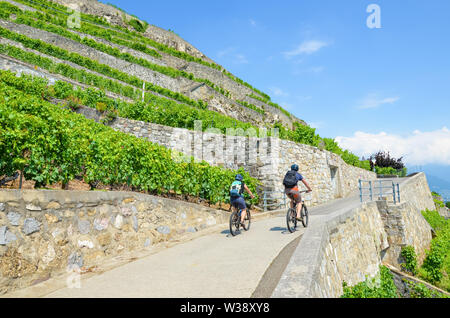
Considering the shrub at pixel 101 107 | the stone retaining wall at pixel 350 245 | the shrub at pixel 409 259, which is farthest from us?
the shrub at pixel 101 107

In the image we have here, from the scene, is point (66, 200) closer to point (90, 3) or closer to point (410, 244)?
point (410, 244)

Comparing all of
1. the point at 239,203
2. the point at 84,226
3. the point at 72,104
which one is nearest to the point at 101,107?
the point at 72,104

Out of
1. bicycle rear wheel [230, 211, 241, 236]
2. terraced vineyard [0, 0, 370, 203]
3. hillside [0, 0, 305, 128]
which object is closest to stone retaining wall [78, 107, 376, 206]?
terraced vineyard [0, 0, 370, 203]

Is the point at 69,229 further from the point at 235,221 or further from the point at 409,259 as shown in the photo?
the point at 409,259

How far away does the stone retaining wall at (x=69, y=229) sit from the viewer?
149 inches

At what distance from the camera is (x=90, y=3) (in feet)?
154

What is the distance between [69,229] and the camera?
4.71 metres

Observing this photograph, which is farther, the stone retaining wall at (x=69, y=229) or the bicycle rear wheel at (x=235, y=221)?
the bicycle rear wheel at (x=235, y=221)

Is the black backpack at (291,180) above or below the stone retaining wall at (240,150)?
below

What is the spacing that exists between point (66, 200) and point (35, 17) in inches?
1403

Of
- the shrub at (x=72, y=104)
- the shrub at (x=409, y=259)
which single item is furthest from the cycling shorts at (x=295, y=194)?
the shrub at (x=72, y=104)

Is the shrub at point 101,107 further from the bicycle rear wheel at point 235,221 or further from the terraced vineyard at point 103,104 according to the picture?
the bicycle rear wheel at point 235,221

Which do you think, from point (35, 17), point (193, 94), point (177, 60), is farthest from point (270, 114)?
point (35, 17)

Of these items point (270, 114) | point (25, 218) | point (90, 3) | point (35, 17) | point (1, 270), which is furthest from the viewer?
point (90, 3)
